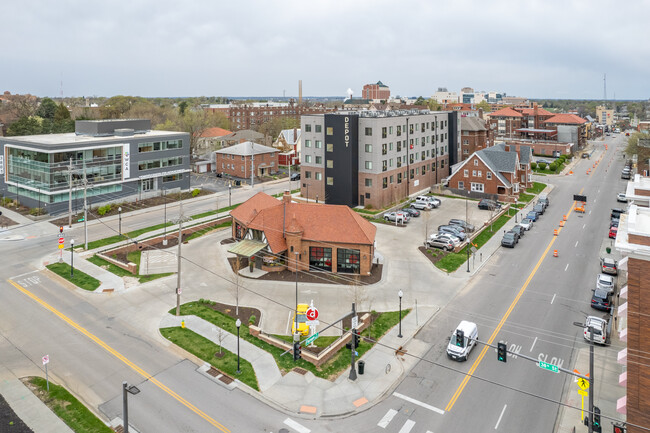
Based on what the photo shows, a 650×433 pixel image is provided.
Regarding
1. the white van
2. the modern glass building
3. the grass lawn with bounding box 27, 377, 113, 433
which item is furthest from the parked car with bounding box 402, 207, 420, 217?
the grass lawn with bounding box 27, 377, 113, 433

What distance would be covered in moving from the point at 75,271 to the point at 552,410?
131 ft

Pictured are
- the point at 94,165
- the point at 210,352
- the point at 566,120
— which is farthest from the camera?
the point at 566,120

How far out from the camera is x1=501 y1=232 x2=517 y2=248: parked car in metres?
47.6

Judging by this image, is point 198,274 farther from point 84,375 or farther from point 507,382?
point 507,382

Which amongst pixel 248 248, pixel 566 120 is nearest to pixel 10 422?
pixel 248 248

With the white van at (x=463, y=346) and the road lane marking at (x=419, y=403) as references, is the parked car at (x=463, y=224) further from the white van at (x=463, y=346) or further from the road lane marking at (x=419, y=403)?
the road lane marking at (x=419, y=403)

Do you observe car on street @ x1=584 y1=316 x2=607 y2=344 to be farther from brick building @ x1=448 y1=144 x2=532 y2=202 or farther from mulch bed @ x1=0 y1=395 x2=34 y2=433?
brick building @ x1=448 y1=144 x2=532 y2=202

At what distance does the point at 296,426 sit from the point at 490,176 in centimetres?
5990

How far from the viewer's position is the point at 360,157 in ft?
210

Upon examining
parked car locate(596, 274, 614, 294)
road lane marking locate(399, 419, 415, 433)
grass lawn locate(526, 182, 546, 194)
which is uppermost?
grass lawn locate(526, 182, 546, 194)

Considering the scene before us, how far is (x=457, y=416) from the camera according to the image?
21.4 m

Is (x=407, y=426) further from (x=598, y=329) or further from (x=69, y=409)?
(x=69, y=409)

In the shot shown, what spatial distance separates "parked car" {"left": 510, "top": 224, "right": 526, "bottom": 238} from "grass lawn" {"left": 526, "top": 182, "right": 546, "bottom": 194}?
1097 inches

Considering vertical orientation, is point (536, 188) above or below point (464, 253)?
above
